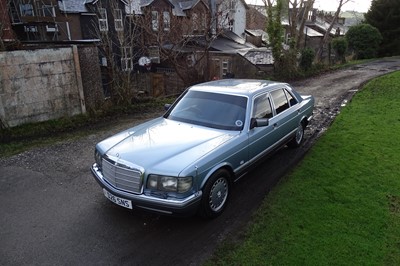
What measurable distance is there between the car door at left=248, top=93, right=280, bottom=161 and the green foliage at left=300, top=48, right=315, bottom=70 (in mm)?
12881

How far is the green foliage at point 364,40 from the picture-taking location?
82.7 feet

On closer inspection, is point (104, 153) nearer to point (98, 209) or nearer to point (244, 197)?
point (98, 209)

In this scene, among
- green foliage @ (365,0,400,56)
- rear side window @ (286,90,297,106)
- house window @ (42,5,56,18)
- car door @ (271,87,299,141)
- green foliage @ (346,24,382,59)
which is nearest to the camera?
car door @ (271,87,299,141)

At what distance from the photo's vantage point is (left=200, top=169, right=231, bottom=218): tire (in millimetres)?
3953

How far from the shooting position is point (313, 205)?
443 centimetres

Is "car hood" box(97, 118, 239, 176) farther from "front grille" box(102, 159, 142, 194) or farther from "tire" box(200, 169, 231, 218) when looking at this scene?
"tire" box(200, 169, 231, 218)

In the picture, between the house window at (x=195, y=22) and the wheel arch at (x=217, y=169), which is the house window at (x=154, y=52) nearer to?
the house window at (x=195, y=22)

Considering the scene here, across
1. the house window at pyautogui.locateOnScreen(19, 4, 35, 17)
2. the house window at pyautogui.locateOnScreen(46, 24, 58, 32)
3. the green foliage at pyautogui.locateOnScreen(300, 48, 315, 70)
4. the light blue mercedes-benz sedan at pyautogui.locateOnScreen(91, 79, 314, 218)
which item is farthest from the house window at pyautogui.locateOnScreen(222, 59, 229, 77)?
the light blue mercedes-benz sedan at pyautogui.locateOnScreen(91, 79, 314, 218)

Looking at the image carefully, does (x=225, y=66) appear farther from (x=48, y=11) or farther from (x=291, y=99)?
(x=291, y=99)

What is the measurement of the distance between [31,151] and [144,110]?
13.0 ft

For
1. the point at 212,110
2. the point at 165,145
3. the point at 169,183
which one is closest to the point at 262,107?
the point at 212,110

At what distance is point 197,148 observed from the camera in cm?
407

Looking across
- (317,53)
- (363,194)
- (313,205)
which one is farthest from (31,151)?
(317,53)

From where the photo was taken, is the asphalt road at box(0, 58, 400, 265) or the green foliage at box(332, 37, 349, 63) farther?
the green foliage at box(332, 37, 349, 63)
